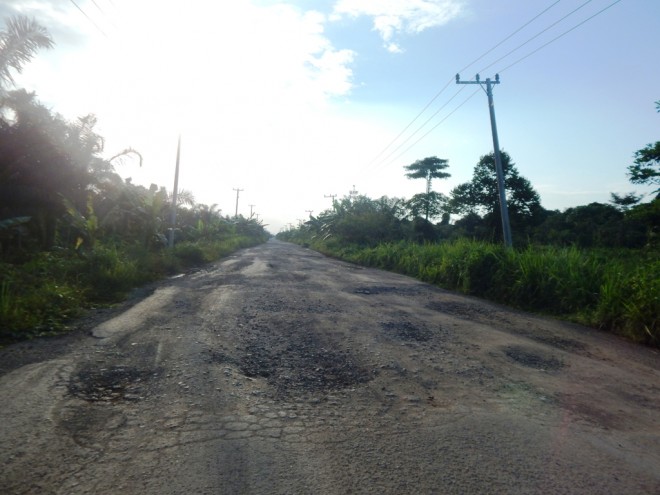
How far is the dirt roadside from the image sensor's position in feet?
8.17

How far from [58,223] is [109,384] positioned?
10519 millimetres

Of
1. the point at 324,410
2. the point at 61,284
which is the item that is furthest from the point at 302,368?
the point at 61,284

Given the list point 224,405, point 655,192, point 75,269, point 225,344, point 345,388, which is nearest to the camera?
point 224,405

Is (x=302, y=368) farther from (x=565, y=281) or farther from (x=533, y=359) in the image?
(x=565, y=281)

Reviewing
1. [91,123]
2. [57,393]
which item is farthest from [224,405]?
[91,123]

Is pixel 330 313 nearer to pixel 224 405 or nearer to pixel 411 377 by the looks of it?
pixel 411 377

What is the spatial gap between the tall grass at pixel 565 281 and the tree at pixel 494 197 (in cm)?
2065

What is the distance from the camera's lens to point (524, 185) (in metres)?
32.5

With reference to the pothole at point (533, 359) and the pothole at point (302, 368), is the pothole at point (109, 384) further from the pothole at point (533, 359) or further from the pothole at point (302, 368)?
the pothole at point (533, 359)

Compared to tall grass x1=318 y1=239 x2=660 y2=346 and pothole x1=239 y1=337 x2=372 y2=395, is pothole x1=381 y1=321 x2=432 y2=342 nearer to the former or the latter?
pothole x1=239 y1=337 x2=372 y2=395

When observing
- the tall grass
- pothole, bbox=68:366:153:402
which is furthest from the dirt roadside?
the tall grass

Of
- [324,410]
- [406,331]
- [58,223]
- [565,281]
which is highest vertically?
[58,223]

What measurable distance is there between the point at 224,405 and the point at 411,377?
5.71 ft

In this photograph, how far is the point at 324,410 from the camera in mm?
3400
